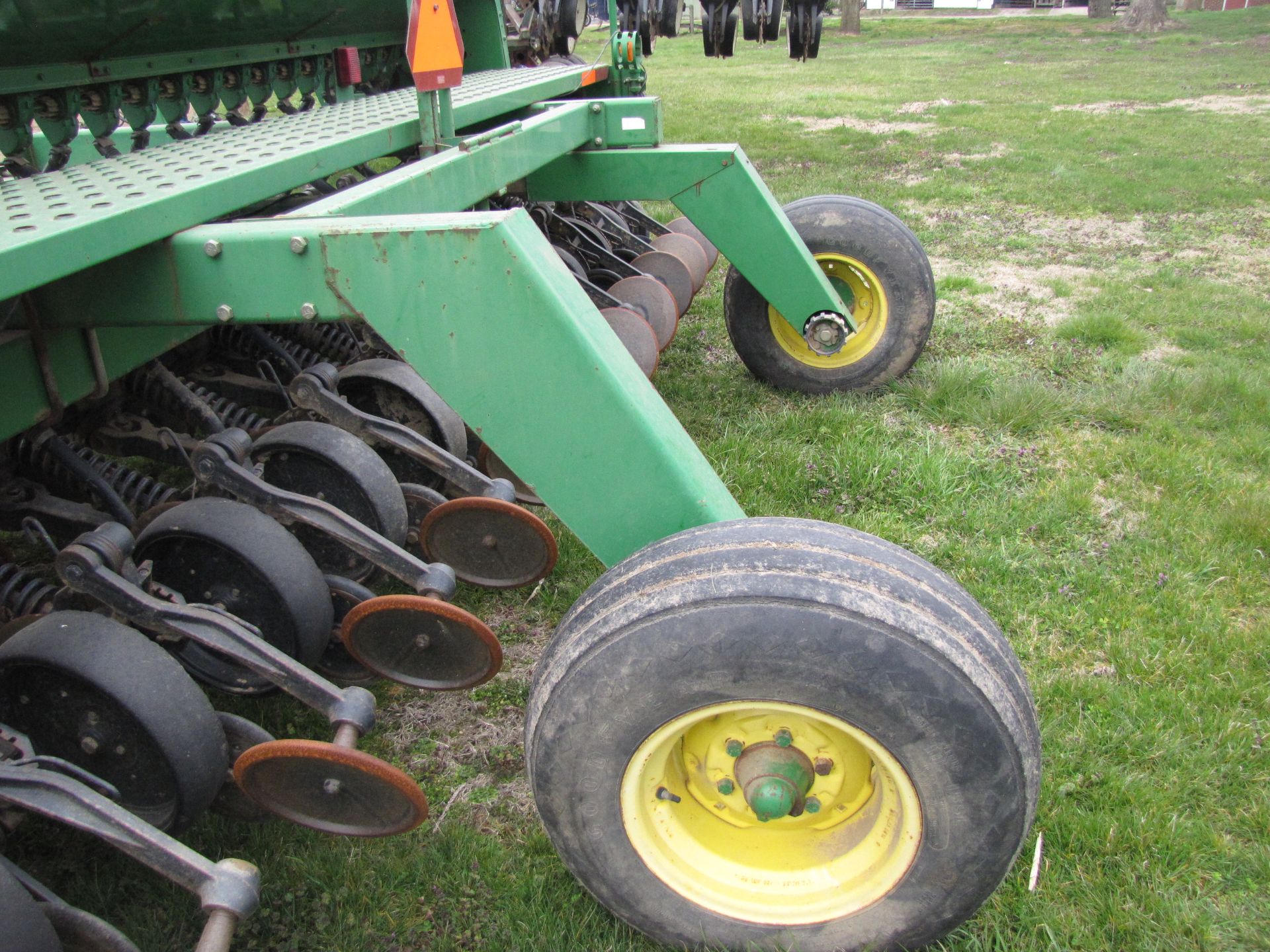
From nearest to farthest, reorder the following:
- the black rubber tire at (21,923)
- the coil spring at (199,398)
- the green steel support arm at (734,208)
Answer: the black rubber tire at (21,923) < the coil spring at (199,398) < the green steel support arm at (734,208)

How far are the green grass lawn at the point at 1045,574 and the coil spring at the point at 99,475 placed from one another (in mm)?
590

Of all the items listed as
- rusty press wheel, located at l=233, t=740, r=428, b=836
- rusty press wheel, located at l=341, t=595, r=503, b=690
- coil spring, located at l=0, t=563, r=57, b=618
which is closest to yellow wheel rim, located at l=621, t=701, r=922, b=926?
rusty press wheel, located at l=233, t=740, r=428, b=836

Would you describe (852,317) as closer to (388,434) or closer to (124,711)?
(388,434)

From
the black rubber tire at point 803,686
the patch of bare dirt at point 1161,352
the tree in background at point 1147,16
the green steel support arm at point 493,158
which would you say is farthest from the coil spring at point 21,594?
the tree in background at point 1147,16

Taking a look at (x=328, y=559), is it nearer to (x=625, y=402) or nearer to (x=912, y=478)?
(x=625, y=402)

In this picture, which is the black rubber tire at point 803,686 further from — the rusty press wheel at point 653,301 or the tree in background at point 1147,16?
the tree in background at point 1147,16

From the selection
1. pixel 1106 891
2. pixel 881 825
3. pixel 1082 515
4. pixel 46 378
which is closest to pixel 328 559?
pixel 46 378

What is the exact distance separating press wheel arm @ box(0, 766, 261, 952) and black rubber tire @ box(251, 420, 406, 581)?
0.94 m

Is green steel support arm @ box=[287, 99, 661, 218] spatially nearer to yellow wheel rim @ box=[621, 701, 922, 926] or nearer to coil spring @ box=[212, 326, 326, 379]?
coil spring @ box=[212, 326, 326, 379]

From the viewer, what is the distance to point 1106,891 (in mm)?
2025

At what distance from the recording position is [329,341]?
3736mm

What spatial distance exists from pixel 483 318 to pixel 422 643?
76 cm

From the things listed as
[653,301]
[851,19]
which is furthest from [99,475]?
[851,19]

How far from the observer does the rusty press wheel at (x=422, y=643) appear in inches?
80.8
